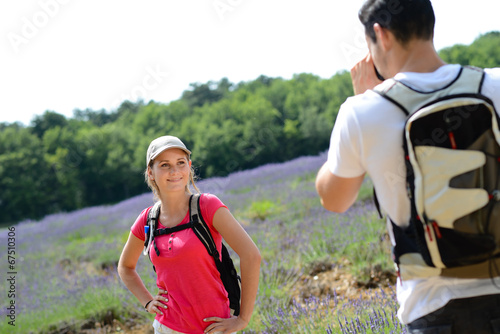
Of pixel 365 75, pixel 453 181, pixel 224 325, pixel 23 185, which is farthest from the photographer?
pixel 23 185

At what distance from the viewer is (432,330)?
3.95 ft

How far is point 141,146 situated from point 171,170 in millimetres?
30524

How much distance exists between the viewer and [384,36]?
131cm

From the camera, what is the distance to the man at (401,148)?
120 centimetres

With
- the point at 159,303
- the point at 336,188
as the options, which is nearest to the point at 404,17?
the point at 336,188

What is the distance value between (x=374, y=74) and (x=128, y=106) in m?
54.0

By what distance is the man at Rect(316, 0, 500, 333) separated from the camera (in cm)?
120

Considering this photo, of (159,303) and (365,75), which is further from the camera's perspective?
(159,303)

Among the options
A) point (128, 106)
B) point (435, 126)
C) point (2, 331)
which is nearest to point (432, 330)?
point (435, 126)

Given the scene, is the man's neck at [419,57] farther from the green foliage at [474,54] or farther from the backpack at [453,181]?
the green foliage at [474,54]

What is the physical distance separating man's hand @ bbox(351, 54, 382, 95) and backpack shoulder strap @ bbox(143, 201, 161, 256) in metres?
1.14

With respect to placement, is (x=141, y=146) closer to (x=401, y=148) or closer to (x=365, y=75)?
(x=365, y=75)

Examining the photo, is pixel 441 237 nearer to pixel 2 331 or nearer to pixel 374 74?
pixel 374 74

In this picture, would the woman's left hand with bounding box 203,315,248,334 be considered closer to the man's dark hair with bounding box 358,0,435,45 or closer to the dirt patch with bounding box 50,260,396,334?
the man's dark hair with bounding box 358,0,435,45
